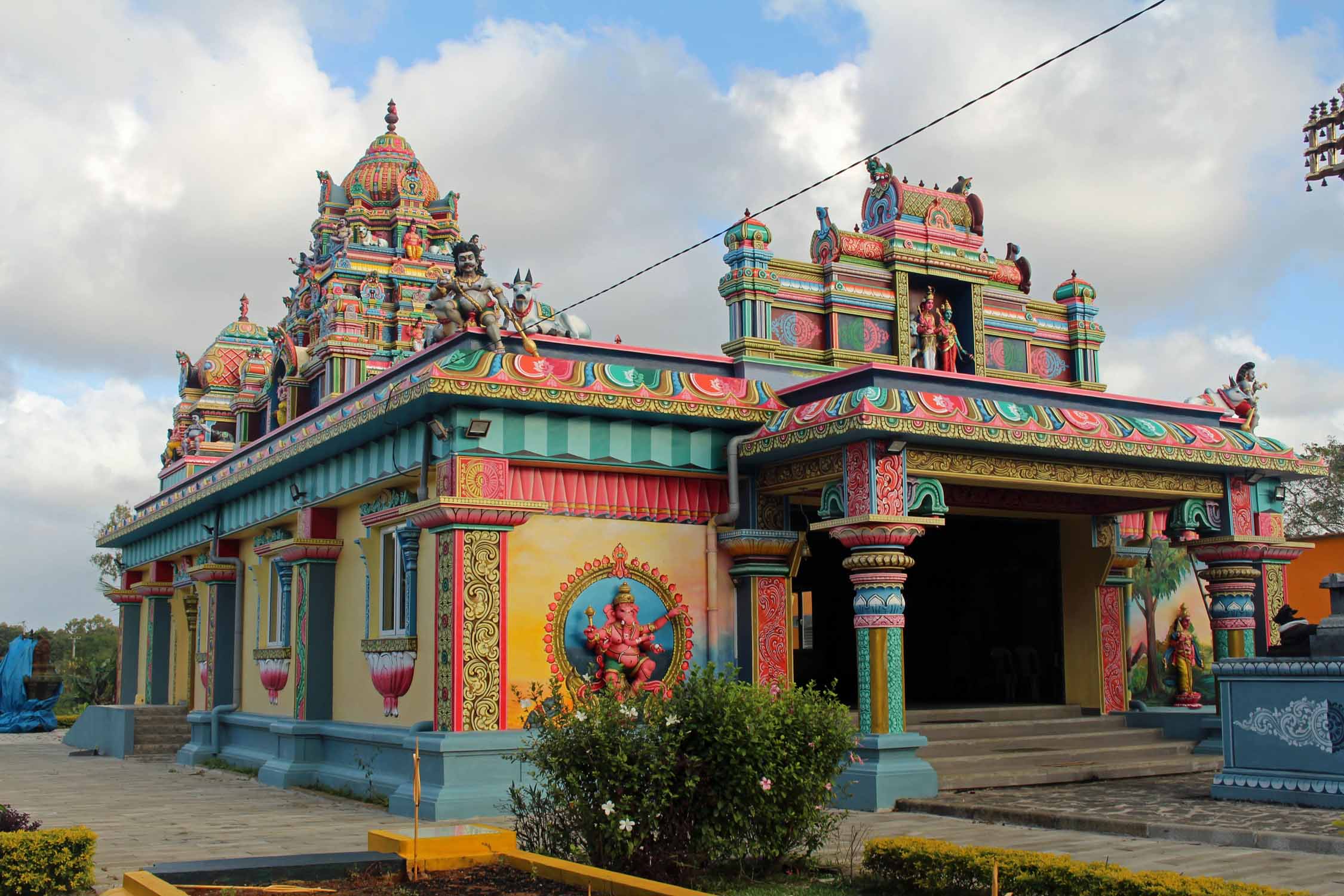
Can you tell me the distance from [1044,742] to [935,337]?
194 inches

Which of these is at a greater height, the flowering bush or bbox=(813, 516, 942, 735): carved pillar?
bbox=(813, 516, 942, 735): carved pillar

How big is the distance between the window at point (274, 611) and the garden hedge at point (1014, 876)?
37.3 ft

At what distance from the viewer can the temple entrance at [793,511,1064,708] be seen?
57.0 feet

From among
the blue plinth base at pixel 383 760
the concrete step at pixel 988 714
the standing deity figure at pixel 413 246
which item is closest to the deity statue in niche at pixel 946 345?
the concrete step at pixel 988 714

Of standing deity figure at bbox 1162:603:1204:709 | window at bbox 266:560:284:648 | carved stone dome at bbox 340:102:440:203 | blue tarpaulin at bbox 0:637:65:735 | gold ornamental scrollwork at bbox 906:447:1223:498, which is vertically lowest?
blue tarpaulin at bbox 0:637:65:735

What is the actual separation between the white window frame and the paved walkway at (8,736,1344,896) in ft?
6.09

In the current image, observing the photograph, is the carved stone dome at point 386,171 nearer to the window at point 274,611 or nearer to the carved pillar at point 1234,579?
the window at point 274,611

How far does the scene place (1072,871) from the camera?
6719mm

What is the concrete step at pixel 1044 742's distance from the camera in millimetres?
13859

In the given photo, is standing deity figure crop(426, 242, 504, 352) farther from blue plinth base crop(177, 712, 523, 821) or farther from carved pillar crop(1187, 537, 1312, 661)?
carved pillar crop(1187, 537, 1312, 661)

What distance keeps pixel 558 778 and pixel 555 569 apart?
16.1 feet

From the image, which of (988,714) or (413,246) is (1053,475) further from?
(413,246)

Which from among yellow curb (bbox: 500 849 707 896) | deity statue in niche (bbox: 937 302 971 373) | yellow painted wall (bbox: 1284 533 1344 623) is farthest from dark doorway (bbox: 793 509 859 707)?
yellow curb (bbox: 500 849 707 896)

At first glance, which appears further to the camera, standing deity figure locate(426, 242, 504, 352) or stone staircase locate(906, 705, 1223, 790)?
stone staircase locate(906, 705, 1223, 790)
